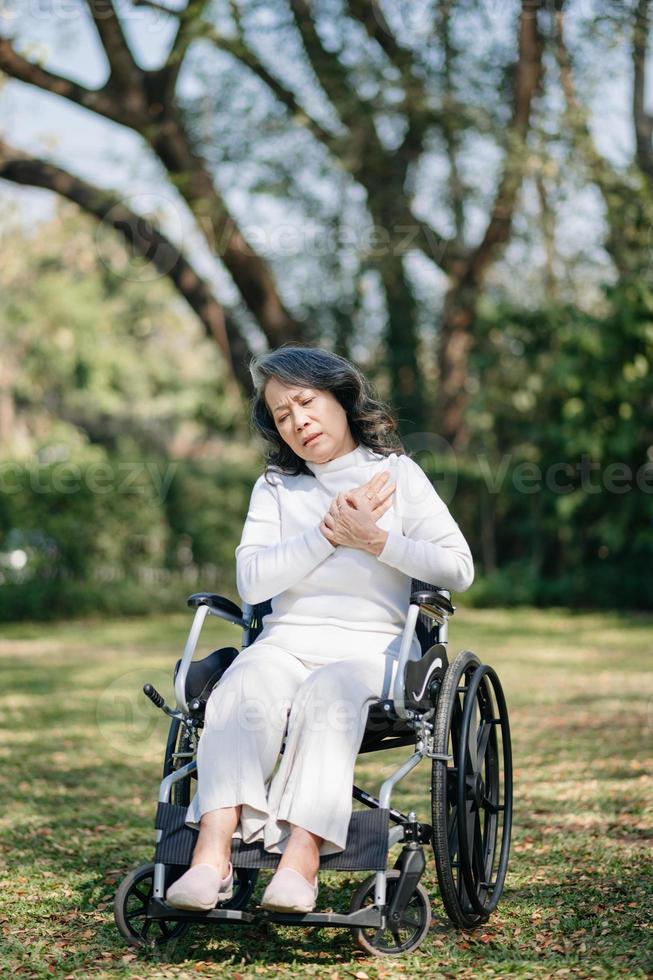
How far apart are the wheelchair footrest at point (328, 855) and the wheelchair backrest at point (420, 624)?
2.13ft

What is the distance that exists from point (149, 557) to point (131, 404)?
19983mm

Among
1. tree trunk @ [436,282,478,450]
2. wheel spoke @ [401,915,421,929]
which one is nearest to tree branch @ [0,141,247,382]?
tree trunk @ [436,282,478,450]

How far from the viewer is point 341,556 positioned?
3203 millimetres

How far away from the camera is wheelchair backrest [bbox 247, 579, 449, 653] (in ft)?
10.8

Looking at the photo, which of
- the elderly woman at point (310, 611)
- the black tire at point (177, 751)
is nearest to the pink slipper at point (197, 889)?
the elderly woman at point (310, 611)

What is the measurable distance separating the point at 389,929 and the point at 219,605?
2.98 ft

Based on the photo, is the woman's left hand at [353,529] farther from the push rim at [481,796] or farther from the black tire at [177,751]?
the black tire at [177,751]

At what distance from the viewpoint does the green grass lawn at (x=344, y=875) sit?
112 inches

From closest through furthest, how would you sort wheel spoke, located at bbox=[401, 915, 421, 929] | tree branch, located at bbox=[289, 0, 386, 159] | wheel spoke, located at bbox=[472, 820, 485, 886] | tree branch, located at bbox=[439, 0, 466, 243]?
wheel spoke, located at bbox=[401, 915, 421, 929] → wheel spoke, located at bbox=[472, 820, 485, 886] → tree branch, located at bbox=[439, 0, 466, 243] → tree branch, located at bbox=[289, 0, 386, 159]

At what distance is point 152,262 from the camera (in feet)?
41.3

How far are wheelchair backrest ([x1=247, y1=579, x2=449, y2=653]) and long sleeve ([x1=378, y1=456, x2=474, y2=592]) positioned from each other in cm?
9

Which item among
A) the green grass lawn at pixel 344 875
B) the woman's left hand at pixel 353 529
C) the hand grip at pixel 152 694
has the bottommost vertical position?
the green grass lawn at pixel 344 875

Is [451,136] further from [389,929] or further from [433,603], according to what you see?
[389,929]

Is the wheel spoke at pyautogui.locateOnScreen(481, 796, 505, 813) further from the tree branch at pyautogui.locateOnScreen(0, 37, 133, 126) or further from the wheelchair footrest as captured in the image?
the tree branch at pyautogui.locateOnScreen(0, 37, 133, 126)
